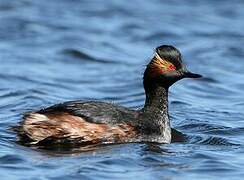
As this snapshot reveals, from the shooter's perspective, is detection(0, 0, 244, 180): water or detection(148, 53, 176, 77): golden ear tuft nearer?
detection(0, 0, 244, 180): water

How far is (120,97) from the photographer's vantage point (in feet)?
56.3

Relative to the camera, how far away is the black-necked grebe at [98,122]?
1213 cm

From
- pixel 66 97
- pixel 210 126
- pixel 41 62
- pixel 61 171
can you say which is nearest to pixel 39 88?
pixel 66 97

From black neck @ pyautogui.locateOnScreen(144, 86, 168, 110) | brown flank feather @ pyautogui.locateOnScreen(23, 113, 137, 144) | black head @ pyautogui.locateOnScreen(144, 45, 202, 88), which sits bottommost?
brown flank feather @ pyautogui.locateOnScreen(23, 113, 137, 144)

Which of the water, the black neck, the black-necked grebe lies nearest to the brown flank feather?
the black-necked grebe

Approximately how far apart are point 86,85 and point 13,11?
23.6 feet

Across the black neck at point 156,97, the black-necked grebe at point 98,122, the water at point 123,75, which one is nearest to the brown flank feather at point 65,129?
the black-necked grebe at point 98,122

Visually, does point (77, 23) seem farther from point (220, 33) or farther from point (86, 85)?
point (86, 85)

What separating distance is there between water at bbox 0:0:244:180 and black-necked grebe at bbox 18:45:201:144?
166 millimetres

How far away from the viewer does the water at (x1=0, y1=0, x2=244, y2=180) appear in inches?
458

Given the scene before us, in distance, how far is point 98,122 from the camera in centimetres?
1217

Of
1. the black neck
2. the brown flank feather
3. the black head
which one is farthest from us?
the black neck

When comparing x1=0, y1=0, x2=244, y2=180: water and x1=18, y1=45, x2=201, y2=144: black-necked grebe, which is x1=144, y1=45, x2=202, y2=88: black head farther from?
x1=0, y1=0, x2=244, y2=180: water

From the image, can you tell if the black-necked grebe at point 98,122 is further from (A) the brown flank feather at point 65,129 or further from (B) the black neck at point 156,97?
(B) the black neck at point 156,97
